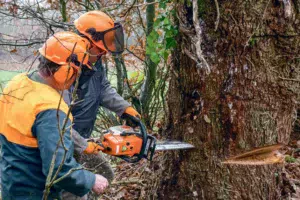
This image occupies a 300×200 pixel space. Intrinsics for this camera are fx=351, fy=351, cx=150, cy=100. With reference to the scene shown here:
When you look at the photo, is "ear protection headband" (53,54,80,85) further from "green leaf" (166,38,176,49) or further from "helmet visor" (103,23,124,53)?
"helmet visor" (103,23,124,53)

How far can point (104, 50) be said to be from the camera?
371 cm

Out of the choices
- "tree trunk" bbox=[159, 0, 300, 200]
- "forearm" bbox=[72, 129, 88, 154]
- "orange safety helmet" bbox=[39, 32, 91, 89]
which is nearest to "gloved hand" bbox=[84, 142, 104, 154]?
"forearm" bbox=[72, 129, 88, 154]

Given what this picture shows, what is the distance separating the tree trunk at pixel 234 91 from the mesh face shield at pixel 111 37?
2.82 ft

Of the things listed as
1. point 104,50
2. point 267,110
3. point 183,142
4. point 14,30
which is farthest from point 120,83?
point 267,110

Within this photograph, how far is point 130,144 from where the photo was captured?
306 centimetres

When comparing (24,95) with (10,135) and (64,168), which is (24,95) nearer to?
(10,135)

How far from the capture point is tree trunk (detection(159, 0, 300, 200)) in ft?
8.86

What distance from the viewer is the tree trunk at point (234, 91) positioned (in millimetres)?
2701

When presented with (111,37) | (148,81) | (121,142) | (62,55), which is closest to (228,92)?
(121,142)

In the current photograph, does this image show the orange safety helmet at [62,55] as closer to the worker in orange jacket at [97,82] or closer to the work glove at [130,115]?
the worker in orange jacket at [97,82]

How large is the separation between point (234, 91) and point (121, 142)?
1032 millimetres

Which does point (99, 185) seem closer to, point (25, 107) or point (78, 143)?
point (78, 143)

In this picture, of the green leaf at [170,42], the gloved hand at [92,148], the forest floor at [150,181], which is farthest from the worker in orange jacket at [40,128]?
the forest floor at [150,181]

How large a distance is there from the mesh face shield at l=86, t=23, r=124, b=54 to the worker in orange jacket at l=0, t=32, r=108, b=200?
3.04 ft
